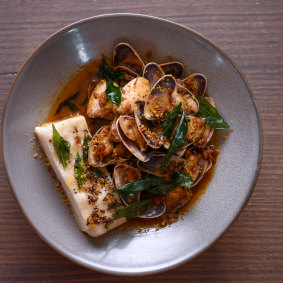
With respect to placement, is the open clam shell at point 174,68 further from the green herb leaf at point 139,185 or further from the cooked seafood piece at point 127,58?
the green herb leaf at point 139,185

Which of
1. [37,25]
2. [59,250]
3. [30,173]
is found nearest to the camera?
[59,250]

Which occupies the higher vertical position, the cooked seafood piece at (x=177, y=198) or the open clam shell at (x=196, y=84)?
the open clam shell at (x=196, y=84)

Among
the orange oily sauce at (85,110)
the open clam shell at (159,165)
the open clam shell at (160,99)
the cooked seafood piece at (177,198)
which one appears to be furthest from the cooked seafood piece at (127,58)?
the cooked seafood piece at (177,198)

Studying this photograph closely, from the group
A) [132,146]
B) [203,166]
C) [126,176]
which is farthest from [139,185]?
[203,166]

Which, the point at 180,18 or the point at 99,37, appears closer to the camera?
the point at 99,37

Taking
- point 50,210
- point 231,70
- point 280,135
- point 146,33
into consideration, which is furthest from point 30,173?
point 280,135

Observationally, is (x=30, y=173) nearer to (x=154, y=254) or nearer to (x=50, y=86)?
(x=50, y=86)
